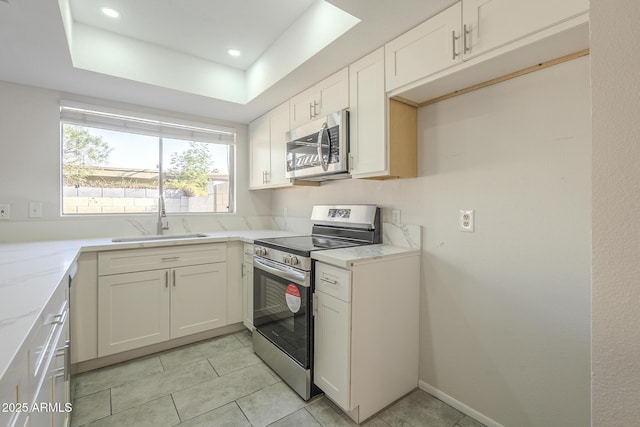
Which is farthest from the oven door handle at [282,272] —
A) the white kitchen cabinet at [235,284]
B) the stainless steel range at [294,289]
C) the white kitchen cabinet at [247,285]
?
the white kitchen cabinet at [235,284]

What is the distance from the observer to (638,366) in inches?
19.1

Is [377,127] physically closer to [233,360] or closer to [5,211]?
[233,360]

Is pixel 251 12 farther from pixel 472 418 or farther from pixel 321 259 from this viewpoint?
pixel 472 418

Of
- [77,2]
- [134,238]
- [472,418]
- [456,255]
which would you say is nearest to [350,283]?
[456,255]

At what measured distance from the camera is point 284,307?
6.63 feet

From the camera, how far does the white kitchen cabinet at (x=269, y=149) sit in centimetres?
276

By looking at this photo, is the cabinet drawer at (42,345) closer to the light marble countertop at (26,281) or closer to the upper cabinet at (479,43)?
the light marble countertop at (26,281)

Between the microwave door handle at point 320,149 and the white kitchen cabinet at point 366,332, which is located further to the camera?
the microwave door handle at point 320,149

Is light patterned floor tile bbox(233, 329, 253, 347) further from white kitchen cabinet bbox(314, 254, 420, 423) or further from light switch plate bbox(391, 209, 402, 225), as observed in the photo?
light switch plate bbox(391, 209, 402, 225)

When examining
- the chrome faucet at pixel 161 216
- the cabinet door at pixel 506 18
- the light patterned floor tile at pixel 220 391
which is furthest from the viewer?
the chrome faucet at pixel 161 216

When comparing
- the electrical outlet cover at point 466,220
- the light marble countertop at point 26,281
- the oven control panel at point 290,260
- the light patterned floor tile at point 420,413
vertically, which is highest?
the electrical outlet cover at point 466,220

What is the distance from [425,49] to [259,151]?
2.07m

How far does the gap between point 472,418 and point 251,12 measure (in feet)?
9.43

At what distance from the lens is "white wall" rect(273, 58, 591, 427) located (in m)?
1.32
